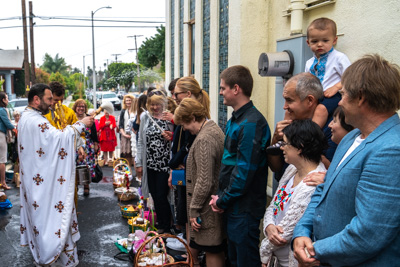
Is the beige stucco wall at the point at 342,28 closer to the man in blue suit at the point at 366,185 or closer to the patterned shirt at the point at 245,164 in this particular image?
the patterned shirt at the point at 245,164

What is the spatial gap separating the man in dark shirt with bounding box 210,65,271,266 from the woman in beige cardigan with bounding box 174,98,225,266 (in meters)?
0.28

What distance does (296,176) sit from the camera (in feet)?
8.31

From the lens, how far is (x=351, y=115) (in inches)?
68.4

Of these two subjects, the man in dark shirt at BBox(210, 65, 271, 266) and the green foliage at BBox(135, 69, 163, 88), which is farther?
the green foliage at BBox(135, 69, 163, 88)

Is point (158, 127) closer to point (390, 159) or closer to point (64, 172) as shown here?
point (64, 172)

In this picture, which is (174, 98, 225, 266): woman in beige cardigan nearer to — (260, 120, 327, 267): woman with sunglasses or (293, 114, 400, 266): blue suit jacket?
(260, 120, 327, 267): woman with sunglasses

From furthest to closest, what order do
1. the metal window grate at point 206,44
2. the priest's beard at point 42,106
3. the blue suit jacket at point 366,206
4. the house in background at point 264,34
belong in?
the metal window grate at point 206,44
the priest's beard at point 42,106
the house in background at point 264,34
the blue suit jacket at point 366,206

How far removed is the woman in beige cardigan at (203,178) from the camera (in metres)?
3.43

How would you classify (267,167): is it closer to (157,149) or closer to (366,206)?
(366,206)

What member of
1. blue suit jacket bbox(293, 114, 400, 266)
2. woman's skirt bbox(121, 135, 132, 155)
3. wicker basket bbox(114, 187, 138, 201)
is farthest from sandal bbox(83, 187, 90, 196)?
blue suit jacket bbox(293, 114, 400, 266)

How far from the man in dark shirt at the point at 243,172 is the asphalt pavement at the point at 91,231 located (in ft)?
6.59

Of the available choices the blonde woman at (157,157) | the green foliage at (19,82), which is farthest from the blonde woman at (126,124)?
the green foliage at (19,82)

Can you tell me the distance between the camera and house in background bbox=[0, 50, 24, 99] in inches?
1473

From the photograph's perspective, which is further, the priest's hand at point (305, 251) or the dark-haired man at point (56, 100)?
the dark-haired man at point (56, 100)
